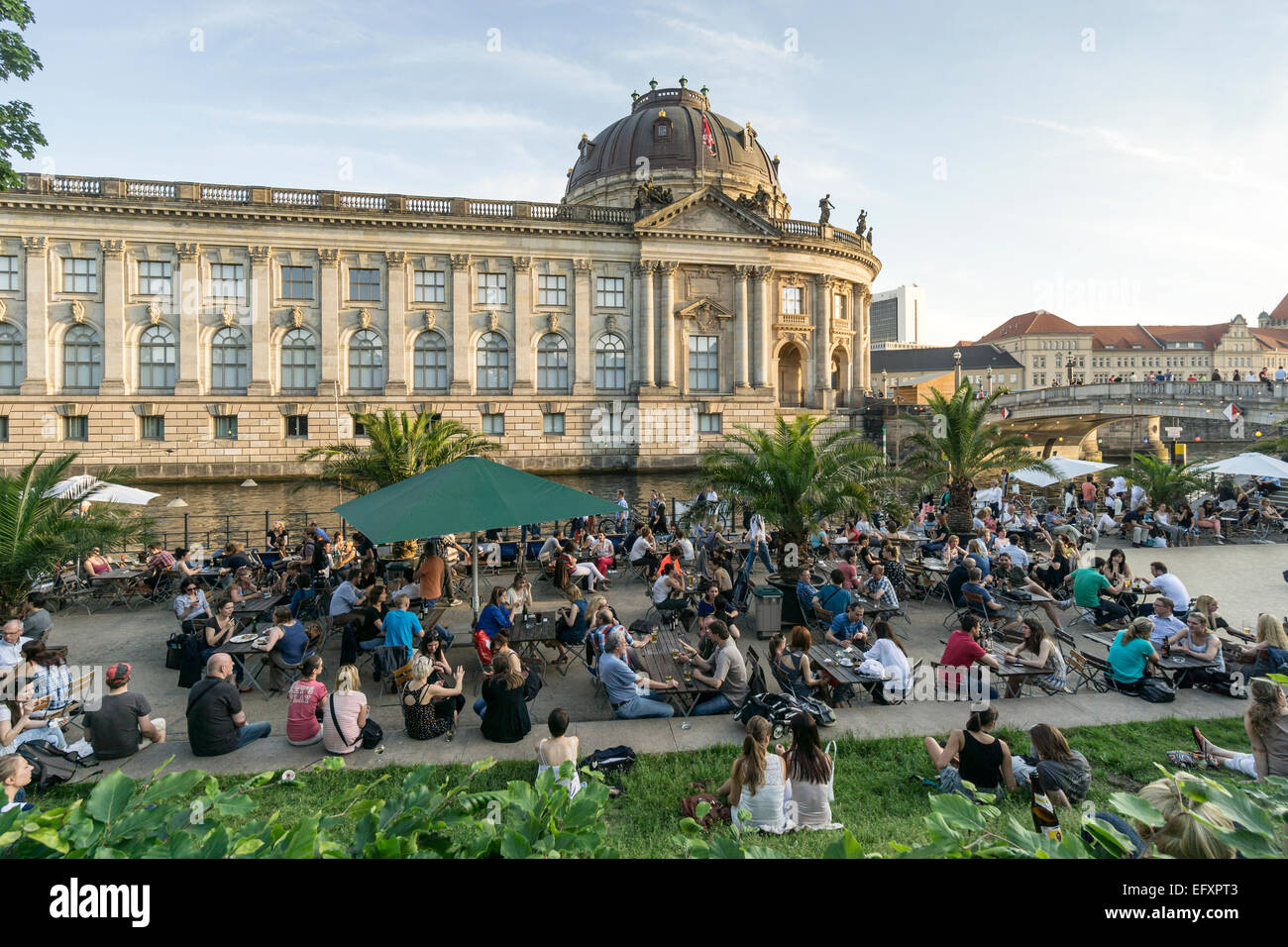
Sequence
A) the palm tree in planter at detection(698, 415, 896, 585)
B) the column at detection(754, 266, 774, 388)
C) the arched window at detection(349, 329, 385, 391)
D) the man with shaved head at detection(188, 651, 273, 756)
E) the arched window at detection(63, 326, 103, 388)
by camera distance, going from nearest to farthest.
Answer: the man with shaved head at detection(188, 651, 273, 756)
the palm tree in planter at detection(698, 415, 896, 585)
the arched window at detection(63, 326, 103, 388)
the arched window at detection(349, 329, 385, 391)
the column at detection(754, 266, 774, 388)

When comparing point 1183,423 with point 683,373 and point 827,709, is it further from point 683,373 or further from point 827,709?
point 827,709

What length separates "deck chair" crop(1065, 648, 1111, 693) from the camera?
9078 mm

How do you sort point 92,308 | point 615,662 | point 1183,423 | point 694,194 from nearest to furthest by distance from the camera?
1. point 615,662
2. point 92,308
3. point 694,194
4. point 1183,423

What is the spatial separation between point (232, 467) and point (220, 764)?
132 ft

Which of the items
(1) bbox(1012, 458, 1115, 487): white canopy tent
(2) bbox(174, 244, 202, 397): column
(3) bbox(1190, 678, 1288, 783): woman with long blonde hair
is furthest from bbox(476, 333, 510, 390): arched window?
(3) bbox(1190, 678, 1288, 783): woman with long blonde hair

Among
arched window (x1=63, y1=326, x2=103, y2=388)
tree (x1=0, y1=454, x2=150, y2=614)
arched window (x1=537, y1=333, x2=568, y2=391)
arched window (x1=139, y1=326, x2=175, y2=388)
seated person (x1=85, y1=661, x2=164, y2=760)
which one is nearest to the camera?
seated person (x1=85, y1=661, x2=164, y2=760)

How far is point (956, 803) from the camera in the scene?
→ 2.38 meters

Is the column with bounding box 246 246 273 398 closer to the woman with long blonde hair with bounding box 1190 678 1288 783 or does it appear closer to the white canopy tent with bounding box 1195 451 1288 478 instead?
the woman with long blonde hair with bounding box 1190 678 1288 783

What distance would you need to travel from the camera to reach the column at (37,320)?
128ft

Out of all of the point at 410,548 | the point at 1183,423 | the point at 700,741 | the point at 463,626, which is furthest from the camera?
the point at 1183,423

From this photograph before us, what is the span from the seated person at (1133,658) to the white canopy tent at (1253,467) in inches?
647

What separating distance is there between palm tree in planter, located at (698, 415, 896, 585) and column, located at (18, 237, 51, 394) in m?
45.6

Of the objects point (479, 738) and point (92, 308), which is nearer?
point (479, 738)
